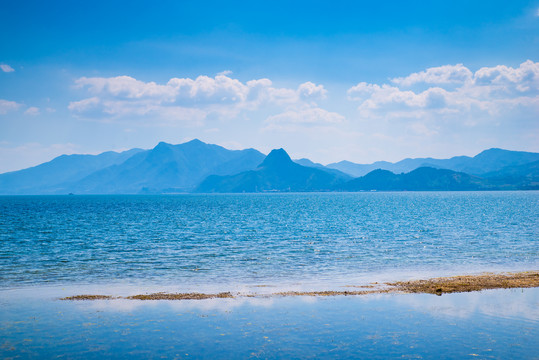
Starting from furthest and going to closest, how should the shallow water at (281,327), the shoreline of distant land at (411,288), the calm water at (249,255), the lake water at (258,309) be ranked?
the calm water at (249,255)
the shoreline of distant land at (411,288)
the lake water at (258,309)
the shallow water at (281,327)

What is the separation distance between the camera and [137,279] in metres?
41.2

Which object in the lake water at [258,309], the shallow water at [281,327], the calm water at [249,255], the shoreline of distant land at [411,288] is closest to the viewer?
the shallow water at [281,327]

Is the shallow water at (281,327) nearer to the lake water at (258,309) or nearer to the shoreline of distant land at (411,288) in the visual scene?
the lake water at (258,309)

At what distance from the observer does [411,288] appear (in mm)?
35812

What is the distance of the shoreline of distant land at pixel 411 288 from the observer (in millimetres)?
33656

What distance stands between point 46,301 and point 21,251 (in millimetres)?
33600

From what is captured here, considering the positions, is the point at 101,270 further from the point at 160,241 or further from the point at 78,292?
the point at 160,241

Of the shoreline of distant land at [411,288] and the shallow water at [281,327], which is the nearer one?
the shallow water at [281,327]

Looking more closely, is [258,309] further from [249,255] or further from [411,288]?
[249,255]

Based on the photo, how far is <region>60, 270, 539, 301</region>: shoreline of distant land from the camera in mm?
33656

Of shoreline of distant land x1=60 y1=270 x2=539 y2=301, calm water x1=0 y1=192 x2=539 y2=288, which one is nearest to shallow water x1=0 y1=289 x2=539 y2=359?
shoreline of distant land x1=60 y1=270 x2=539 y2=301

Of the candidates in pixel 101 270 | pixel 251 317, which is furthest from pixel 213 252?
pixel 251 317

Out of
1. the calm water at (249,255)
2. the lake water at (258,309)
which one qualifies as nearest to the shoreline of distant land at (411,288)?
the lake water at (258,309)

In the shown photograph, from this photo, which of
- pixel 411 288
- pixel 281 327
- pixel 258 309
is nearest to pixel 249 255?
pixel 411 288
